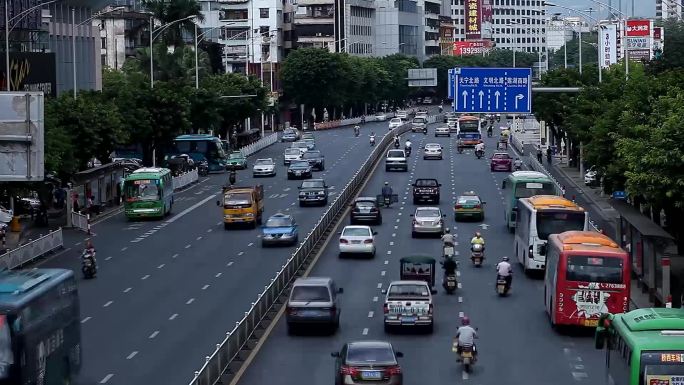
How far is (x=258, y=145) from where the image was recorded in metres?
126

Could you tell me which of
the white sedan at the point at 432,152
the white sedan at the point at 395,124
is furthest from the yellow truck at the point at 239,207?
the white sedan at the point at 395,124

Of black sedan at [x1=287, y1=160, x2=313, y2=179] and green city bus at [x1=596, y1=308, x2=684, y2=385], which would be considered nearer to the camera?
green city bus at [x1=596, y1=308, x2=684, y2=385]

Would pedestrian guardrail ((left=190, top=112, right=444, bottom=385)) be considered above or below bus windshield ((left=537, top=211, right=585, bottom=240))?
below

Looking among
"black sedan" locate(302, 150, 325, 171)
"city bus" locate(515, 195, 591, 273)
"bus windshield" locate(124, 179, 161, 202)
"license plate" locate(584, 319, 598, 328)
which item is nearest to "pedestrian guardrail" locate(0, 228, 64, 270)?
"bus windshield" locate(124, 179, 161, 202)

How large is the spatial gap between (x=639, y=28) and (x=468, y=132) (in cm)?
1970

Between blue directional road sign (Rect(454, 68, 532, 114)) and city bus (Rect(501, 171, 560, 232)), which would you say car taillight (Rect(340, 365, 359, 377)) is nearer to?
city bus (Rect(501, 171, 560, 232))

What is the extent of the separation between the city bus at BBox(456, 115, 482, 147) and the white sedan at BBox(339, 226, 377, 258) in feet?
210

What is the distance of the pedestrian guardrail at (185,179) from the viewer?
8994 centimetres

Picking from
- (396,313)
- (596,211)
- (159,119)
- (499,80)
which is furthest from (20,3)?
(396,313)

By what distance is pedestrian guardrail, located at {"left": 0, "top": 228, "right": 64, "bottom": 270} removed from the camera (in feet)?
174

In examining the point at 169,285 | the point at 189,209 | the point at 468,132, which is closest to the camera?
the point at 169,285

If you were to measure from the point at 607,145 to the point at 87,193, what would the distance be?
27.4 metres

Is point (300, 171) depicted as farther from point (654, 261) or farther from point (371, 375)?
point (371, 375)

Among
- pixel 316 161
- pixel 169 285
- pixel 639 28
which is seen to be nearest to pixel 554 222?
pixel 169 285
